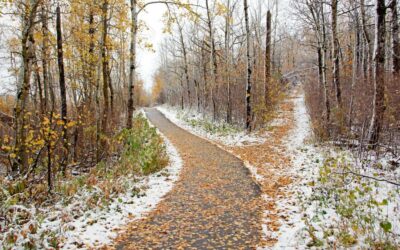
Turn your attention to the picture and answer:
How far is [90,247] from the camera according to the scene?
4.42 meters

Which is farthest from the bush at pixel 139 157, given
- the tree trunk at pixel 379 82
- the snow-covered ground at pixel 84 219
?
the tree trunk at pixel 379 82

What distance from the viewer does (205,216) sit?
5629 mm

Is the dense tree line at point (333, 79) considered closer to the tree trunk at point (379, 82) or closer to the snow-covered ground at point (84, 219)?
the tree trunk at point (379, 82)

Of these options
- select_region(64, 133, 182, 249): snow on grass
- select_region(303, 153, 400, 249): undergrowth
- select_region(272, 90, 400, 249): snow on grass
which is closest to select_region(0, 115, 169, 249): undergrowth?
select_region(64, 133, 182, 249): snow on grass

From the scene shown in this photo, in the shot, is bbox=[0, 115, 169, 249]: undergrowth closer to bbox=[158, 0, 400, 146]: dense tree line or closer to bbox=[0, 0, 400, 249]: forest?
bbox=[0, 0, 400, 249]: forest

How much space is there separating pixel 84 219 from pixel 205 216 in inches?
89.7

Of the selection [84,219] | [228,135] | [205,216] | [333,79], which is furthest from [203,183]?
[333,79]

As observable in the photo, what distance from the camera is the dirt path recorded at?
15.2ft

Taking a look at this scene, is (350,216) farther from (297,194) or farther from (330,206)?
(297,194)

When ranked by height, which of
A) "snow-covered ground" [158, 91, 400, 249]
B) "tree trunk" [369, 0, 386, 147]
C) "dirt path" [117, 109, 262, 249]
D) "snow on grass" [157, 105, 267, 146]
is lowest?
"dirt path" [117, 109, 262, 249]

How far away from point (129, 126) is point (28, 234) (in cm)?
772

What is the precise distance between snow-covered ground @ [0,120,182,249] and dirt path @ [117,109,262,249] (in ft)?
1.08

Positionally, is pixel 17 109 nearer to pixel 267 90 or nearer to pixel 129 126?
pixel 129 126

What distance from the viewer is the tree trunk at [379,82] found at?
7.30m
